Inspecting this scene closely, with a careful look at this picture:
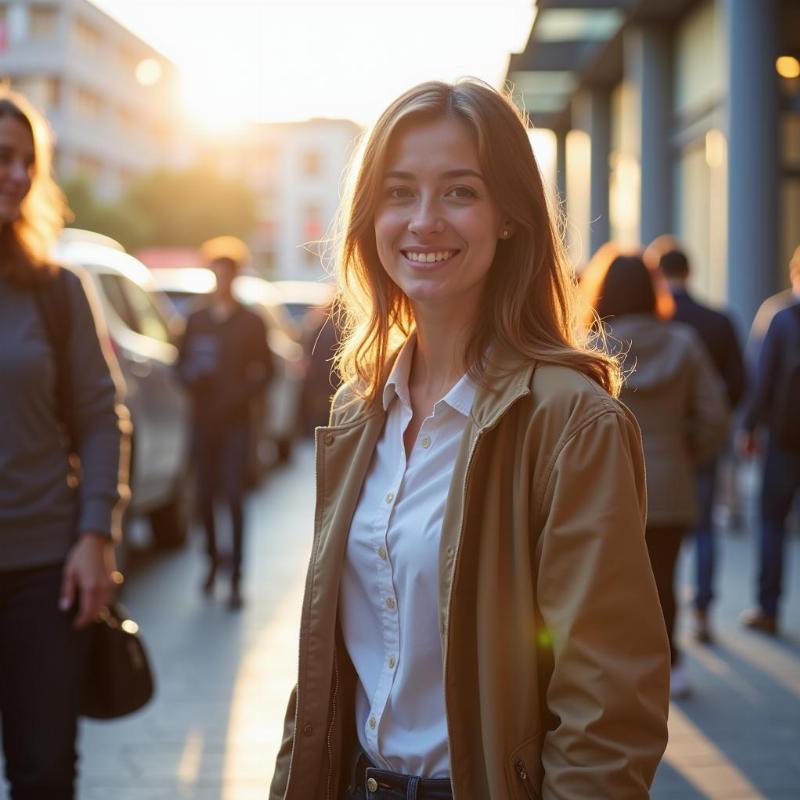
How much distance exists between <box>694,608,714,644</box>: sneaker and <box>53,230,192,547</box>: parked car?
131 inches

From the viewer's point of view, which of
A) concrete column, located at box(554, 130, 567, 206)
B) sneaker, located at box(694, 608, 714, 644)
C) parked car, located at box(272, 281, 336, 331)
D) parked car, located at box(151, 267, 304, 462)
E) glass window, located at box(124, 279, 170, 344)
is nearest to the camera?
sneaker, located at box(694, 608, 714, 644)

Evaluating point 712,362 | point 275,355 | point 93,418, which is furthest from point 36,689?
point 275,355

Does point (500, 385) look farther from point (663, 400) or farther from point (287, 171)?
point (287, 171)

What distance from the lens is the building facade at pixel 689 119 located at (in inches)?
522

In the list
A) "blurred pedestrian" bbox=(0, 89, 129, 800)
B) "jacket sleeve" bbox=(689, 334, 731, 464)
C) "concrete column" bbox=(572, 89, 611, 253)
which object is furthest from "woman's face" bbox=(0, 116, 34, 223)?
"concrete column" bbox=(572, 89, 611, 253)

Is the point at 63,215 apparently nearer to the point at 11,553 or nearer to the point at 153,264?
the point at 11,553

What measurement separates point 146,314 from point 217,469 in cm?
135

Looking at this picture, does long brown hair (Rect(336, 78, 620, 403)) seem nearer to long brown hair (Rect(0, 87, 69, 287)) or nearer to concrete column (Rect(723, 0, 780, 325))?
long brown hair (Rect(0, 87, 69, 287))

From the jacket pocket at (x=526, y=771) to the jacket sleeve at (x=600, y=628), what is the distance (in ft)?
0.10

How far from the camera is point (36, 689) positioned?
3354 millimetres

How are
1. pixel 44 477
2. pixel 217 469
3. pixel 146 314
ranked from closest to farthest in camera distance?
pixel 44 477
pixel 217 469
pixel 146 314

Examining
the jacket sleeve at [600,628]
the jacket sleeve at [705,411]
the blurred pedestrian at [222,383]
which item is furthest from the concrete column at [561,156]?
the jacket sleeve at [600,628]

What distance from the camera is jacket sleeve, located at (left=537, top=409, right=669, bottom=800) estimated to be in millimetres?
2066

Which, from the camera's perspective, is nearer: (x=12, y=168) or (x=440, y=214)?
(x=440, y=214)
